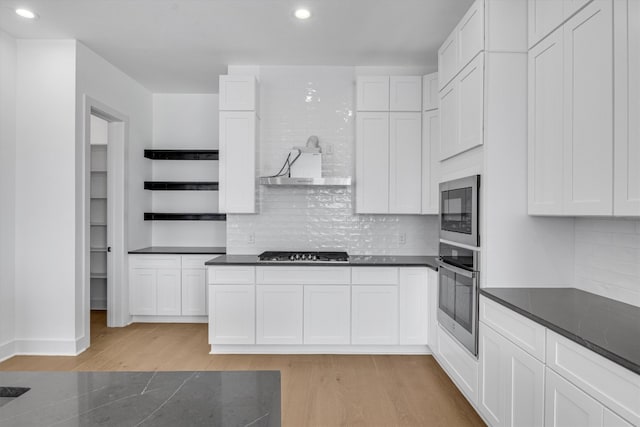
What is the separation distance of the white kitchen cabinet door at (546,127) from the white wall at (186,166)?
3.82 metres

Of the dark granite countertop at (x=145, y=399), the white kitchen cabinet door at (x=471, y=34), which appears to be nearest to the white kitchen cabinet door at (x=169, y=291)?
the dark granite countertop at (x=145, y=399)

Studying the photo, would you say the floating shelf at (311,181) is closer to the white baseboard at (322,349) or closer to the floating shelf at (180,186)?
the floating shelf at (180,186)

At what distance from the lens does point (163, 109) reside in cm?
522

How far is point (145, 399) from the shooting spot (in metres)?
1.01

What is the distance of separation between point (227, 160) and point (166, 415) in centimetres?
334

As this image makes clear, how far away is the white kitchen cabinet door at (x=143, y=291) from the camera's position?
15.3 ft

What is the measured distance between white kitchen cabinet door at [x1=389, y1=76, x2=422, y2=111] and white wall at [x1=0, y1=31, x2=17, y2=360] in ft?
11.7

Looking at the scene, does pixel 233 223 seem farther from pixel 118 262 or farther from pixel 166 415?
pixel 166 415

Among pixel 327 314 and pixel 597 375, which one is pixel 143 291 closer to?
pixel 327 314

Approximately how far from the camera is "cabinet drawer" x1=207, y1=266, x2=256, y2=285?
3.70 meters

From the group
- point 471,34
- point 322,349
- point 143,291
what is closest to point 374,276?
point 322,349

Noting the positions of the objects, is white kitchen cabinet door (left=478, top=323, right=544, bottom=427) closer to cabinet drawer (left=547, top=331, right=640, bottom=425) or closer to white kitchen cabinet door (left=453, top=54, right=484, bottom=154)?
cabinet drawer (left=547, top=331, right=640, bottom=425)

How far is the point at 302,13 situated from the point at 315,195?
1.86 metres

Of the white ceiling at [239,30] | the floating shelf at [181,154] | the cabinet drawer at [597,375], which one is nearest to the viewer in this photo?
the cabinet drawer at [597,375]
